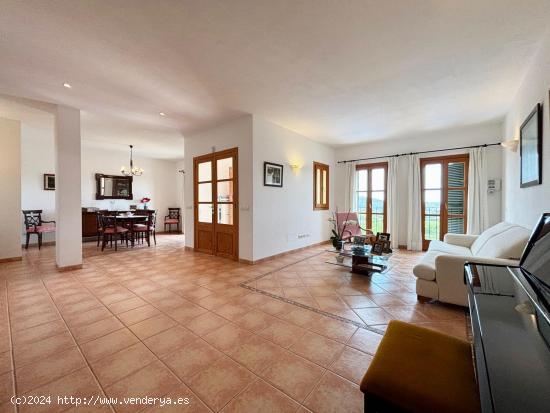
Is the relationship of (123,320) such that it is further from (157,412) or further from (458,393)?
(458,393)

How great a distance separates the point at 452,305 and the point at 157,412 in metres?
2.93

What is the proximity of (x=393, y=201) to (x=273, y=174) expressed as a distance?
125 inches

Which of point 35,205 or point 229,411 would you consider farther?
point 35,205

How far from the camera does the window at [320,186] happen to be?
6.02 m

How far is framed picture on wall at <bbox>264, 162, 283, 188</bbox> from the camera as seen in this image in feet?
14.9

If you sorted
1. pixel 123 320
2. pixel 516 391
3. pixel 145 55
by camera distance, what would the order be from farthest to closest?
1. pixel 145 55
2. pixel 123 320
3. pixel 516 391

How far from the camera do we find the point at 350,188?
640 cm

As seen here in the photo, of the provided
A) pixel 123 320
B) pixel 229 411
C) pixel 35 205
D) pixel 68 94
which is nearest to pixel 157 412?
Answer: pixel 229 411

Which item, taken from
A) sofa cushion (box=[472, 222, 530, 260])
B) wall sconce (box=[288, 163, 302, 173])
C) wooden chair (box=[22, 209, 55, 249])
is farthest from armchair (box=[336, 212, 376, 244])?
wooden chair (box=[22, 209, 55, 249])

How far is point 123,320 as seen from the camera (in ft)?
7.47

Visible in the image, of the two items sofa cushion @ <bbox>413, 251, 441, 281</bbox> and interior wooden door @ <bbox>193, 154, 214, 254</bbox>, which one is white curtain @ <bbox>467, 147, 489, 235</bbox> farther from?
interior wooden door @ <bbox>193, 154, 214, 254</bbox>

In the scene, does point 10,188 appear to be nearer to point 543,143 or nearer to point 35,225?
point 35,225

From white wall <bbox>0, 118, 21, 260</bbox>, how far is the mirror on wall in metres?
2.78

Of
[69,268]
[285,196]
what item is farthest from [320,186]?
[69,268]
